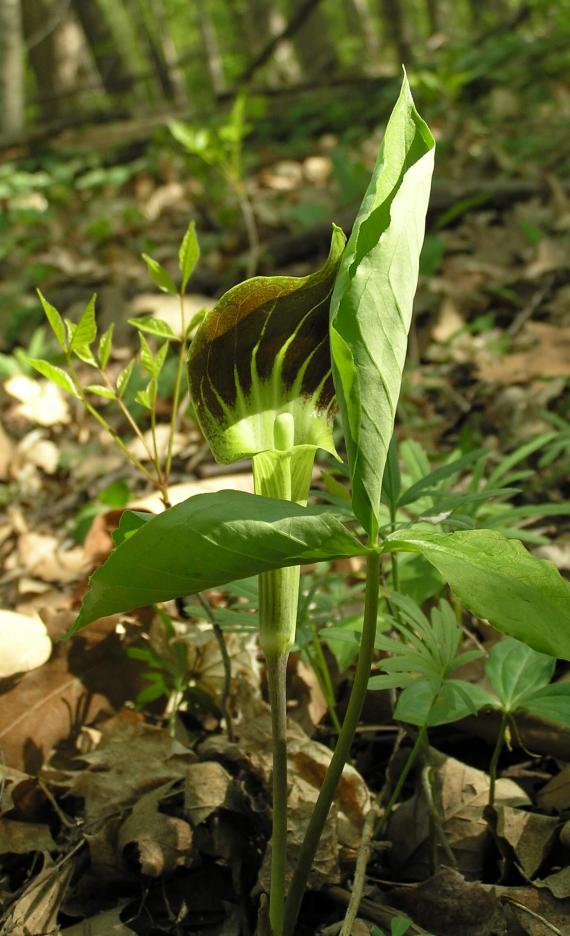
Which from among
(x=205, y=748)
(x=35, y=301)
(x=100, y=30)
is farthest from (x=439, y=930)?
(x=100, y=30)

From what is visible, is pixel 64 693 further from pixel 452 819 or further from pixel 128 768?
pixel 452 819

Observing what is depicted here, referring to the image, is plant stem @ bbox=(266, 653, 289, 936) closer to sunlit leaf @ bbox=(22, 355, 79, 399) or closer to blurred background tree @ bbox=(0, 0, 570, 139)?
sunlit leaf @ bbox=(22, 355, 79, 399)

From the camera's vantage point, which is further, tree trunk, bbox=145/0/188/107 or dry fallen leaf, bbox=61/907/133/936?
tree trunk, bbox=145/0/188/107

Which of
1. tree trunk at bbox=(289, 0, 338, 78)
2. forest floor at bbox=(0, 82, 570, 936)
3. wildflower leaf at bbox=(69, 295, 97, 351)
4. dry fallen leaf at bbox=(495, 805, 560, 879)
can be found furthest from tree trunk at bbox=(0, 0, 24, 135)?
dry fallen leaf at bbox=(495, 805, 560, 879)

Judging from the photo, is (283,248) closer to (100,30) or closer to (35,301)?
(35,301)

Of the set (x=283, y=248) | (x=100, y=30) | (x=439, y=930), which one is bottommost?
(x=439, y=930)

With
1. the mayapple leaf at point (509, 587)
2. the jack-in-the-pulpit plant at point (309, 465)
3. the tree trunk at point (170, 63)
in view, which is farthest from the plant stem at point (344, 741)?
the tree trunk at point (170, 63)
